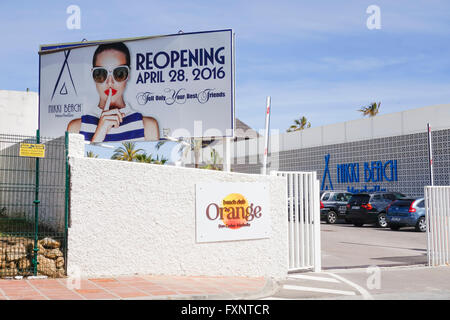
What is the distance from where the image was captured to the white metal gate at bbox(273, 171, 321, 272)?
11188 millimetres

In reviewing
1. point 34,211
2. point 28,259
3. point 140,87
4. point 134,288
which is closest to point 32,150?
point 34,211

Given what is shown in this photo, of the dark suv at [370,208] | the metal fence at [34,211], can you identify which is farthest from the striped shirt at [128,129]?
the dark suv at [370,208]

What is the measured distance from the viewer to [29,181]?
977 centimetres

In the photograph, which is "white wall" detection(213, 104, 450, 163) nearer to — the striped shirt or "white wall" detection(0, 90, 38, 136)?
the striped shirt

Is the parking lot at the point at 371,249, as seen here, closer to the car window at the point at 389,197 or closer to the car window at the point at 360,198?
the car window at the point at 389,197

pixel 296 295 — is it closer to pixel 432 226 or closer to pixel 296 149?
pixel 432 226

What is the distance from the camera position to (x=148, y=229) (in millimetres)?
9938

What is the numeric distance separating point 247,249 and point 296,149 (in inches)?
1087

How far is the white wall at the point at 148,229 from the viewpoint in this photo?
31.2 ft

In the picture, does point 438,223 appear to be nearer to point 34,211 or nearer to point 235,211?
point 235,211

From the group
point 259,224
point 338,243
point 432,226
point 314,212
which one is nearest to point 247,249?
point 259,224

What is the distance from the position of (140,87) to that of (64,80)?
2614 millimetres

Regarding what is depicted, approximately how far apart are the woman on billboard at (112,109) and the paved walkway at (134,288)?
6196 mm

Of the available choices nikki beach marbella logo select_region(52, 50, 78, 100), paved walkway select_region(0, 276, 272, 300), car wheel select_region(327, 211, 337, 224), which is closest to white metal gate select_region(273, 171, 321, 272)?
paved walkway select_region(0, 276, 272, 300)
